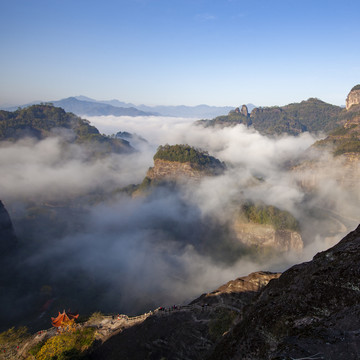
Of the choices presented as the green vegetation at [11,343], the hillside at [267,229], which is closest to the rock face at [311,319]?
the green vegetation at [11,343]

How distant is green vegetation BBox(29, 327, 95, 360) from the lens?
103ft

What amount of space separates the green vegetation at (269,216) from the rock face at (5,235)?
87432 millimetres

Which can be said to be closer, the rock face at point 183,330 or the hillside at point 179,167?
the rock face at point 183,330

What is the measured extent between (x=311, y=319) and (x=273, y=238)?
95535mm

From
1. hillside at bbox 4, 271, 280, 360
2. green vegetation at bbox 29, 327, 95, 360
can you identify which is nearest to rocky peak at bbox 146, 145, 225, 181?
hillside at bbox 4, 271, 280, 360

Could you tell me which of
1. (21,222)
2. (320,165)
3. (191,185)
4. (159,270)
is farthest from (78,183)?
(320,165)

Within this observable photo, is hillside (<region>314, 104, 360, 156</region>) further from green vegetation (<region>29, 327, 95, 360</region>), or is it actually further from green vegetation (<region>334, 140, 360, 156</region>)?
green vegetation (<region>29, 327, 95, 360</region>)

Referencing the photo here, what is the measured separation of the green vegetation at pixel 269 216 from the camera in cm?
10797

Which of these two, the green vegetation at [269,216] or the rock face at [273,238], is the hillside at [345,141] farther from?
the rock face at [273,238]

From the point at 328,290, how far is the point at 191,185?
12032cm

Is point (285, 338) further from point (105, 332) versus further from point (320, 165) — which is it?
point (320, 165)

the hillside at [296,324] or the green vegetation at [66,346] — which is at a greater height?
the hillside at [296,324]

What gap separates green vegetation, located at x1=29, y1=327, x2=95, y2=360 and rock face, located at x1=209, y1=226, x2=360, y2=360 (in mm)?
21574

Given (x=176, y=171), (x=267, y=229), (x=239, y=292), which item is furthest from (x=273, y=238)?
(x=239, y=292)
